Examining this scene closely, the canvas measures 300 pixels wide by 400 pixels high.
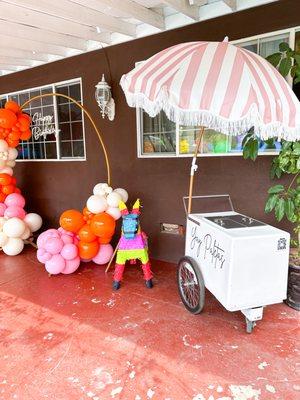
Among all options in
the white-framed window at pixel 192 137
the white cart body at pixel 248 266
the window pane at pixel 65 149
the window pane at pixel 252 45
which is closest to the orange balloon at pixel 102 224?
the white-framed window at pixel 192 137

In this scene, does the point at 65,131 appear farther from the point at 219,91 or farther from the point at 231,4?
the point at 219,91

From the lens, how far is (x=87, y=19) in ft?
9.81

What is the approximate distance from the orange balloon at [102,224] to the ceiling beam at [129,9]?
202cm

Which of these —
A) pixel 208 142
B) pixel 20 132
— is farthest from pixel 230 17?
pixel 20 132

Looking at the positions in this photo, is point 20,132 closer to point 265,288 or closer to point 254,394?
point 265,288

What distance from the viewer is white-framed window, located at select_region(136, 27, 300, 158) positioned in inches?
113

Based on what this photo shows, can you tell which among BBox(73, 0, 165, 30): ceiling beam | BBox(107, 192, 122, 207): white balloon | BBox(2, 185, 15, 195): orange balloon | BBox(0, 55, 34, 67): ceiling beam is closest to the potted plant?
BBox(73, 0, 165, 30): ceiling beam

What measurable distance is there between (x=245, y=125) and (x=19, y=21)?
2.52 meters

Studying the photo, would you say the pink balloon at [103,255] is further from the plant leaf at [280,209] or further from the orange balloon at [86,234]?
the plant leaf at [280,209]

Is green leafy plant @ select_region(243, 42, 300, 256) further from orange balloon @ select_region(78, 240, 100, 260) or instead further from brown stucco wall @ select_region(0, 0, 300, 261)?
orange balloon @ select_region(78, 240, 100, 260)

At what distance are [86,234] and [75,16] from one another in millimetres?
2200

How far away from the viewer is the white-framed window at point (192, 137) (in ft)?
9.41

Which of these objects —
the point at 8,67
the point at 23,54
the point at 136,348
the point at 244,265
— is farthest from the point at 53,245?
the point at 8,67

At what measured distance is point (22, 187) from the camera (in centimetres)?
541
